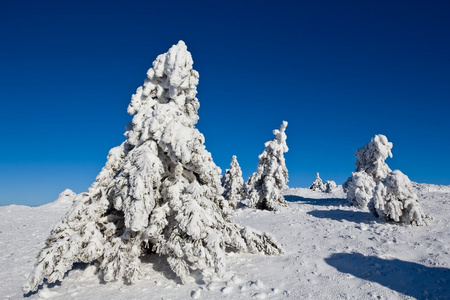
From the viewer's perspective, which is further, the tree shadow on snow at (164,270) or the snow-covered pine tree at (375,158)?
the snow-covered pine tree at (375,158)

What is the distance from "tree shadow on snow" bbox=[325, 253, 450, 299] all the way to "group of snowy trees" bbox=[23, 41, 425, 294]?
2.59 m

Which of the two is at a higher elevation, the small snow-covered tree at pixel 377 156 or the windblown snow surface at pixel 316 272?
the small snow-covered tree at pixel 377 156

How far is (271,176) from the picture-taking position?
1003 inches

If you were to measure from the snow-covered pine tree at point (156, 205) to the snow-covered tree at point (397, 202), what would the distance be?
7.33 metres

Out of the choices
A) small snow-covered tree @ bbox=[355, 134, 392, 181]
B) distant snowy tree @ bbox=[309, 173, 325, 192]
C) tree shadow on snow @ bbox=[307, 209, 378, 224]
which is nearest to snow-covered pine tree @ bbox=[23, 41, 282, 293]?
tree shadow on snow @ bbox=[307, 209, 378, 224]

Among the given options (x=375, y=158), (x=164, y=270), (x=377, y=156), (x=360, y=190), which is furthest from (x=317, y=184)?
(x=164, y=270)

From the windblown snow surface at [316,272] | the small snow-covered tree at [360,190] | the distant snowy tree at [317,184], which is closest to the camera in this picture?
the windblown snow surface at [316,272]

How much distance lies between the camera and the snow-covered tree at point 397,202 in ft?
44.1

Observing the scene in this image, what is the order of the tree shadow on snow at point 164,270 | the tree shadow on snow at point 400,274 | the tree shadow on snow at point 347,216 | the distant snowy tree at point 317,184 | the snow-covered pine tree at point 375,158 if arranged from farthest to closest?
1. the distant snowy tree at point 317,184
2. the snow-covered pine tree at point 375,158
3. the tree shadow on snow at point 347,216
4. the tree shadow on snow at point 164,270
5. the tree shadow on snow at point 400,274

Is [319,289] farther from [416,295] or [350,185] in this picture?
[350,185]

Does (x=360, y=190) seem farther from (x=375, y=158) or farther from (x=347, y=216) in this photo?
(x=375, y=158)

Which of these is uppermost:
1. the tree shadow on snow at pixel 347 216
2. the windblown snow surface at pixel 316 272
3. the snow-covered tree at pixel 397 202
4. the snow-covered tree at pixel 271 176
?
the snow-covered tree at pixel 271 176

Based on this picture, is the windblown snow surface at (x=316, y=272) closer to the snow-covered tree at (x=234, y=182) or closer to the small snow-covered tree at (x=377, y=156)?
the small snow-covered tree at (x=377, y=156)

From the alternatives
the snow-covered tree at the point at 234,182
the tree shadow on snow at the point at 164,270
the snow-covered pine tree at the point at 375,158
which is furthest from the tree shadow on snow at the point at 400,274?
the snow-covered tree at the point at 234,182
